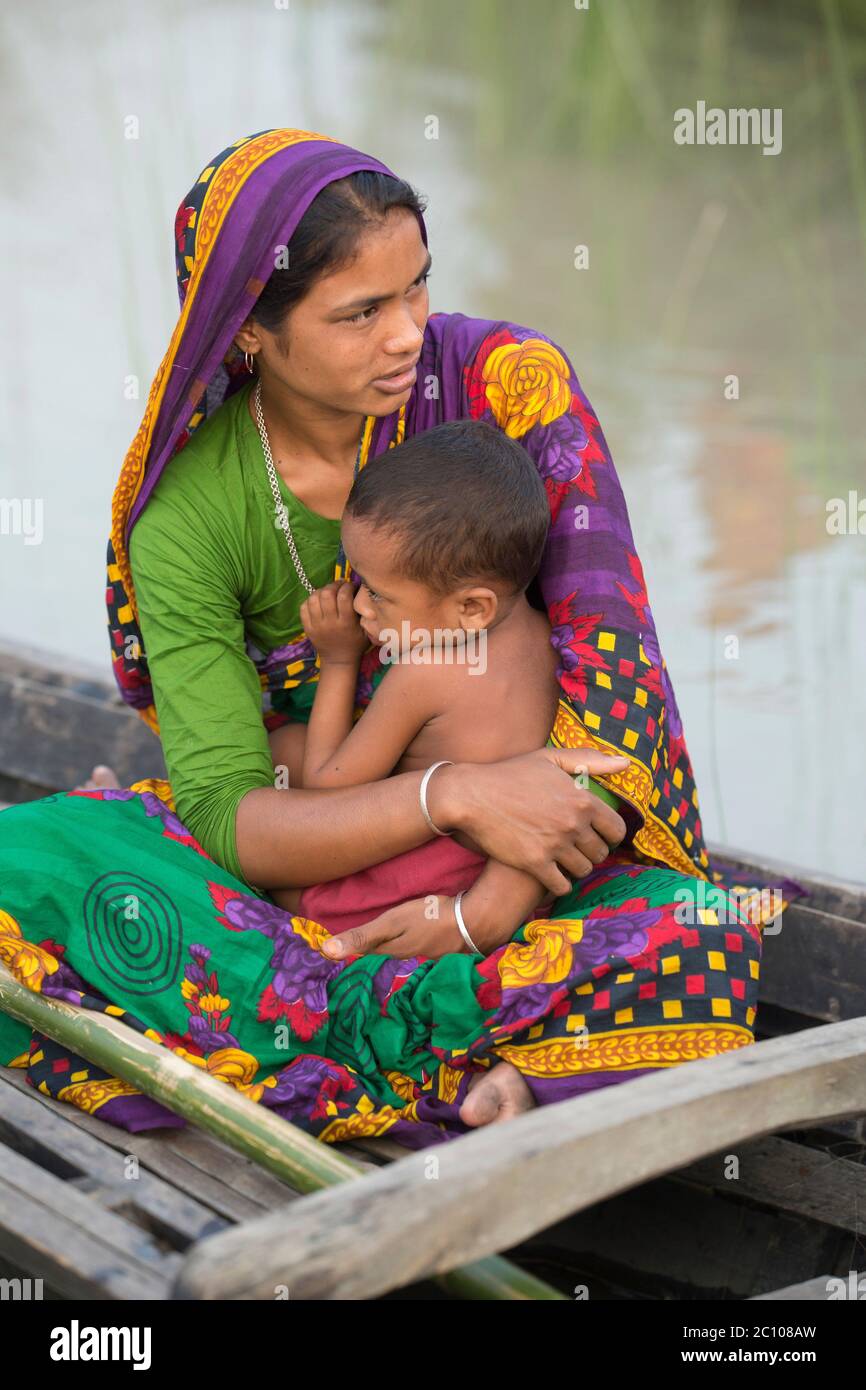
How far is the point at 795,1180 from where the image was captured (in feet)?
6.15

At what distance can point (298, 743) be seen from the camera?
2.16m

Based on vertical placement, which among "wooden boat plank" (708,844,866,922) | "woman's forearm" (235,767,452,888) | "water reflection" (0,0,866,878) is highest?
"water reflection" (0,0,866,878)

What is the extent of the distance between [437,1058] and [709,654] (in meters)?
2.23

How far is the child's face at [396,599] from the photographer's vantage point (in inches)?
72.2

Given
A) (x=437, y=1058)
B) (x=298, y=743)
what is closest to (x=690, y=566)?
(x=298, y=743)

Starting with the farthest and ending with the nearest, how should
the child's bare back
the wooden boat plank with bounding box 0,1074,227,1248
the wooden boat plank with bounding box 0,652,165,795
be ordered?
1. the wooden boat plank with bounding box 0,652,165,795
2. the child's bare back
3. the wooden boat plank with bounding box 0,1074,227,1248

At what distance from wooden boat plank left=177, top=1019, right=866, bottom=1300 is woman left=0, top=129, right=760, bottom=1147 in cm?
23

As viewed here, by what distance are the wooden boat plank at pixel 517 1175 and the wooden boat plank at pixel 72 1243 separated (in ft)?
0.60

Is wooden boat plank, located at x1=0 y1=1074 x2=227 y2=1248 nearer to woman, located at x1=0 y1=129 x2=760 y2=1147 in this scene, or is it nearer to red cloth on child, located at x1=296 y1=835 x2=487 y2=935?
woman, located at x1=0 y1=129 x2=760 y2=1147

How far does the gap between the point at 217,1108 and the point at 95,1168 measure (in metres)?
0.17

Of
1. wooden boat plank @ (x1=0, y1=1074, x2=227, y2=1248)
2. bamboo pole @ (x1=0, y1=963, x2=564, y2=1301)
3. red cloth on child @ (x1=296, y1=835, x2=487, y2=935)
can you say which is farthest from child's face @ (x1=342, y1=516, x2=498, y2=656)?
wooden boat plank @ (x1=0, y1=1074, x2=227, y2=1248)

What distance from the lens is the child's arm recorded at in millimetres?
1904

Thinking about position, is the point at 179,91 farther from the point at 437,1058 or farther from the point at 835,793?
the point at 437,1058

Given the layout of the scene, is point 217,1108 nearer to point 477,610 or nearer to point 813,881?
point 477,610
